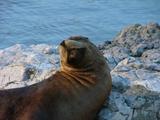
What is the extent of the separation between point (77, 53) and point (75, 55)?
27 millimetres

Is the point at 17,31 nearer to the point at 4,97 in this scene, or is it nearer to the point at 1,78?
the point at 1,78

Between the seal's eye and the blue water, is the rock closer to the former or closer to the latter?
the seal's eye

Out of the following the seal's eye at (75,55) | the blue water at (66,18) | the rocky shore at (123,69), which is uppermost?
the seal's eye at (75,55)

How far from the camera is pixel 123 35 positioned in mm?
8203

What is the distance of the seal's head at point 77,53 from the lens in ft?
19.0

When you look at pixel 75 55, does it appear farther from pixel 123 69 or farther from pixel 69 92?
pixel 123 69

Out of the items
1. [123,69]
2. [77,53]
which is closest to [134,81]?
[123,69]

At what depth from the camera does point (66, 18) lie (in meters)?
12.6

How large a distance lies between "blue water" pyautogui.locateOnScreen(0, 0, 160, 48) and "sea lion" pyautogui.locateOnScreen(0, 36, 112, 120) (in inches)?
190

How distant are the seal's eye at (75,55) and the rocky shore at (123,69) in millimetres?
500

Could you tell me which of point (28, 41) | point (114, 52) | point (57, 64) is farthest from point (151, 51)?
point (28, 41)

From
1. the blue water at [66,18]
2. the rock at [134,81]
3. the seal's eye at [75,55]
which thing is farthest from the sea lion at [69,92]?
the blue water at [66,18]

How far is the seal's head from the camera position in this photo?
580 centimetres

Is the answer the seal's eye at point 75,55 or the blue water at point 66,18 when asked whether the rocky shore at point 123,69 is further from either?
the blue water at point 66,18
